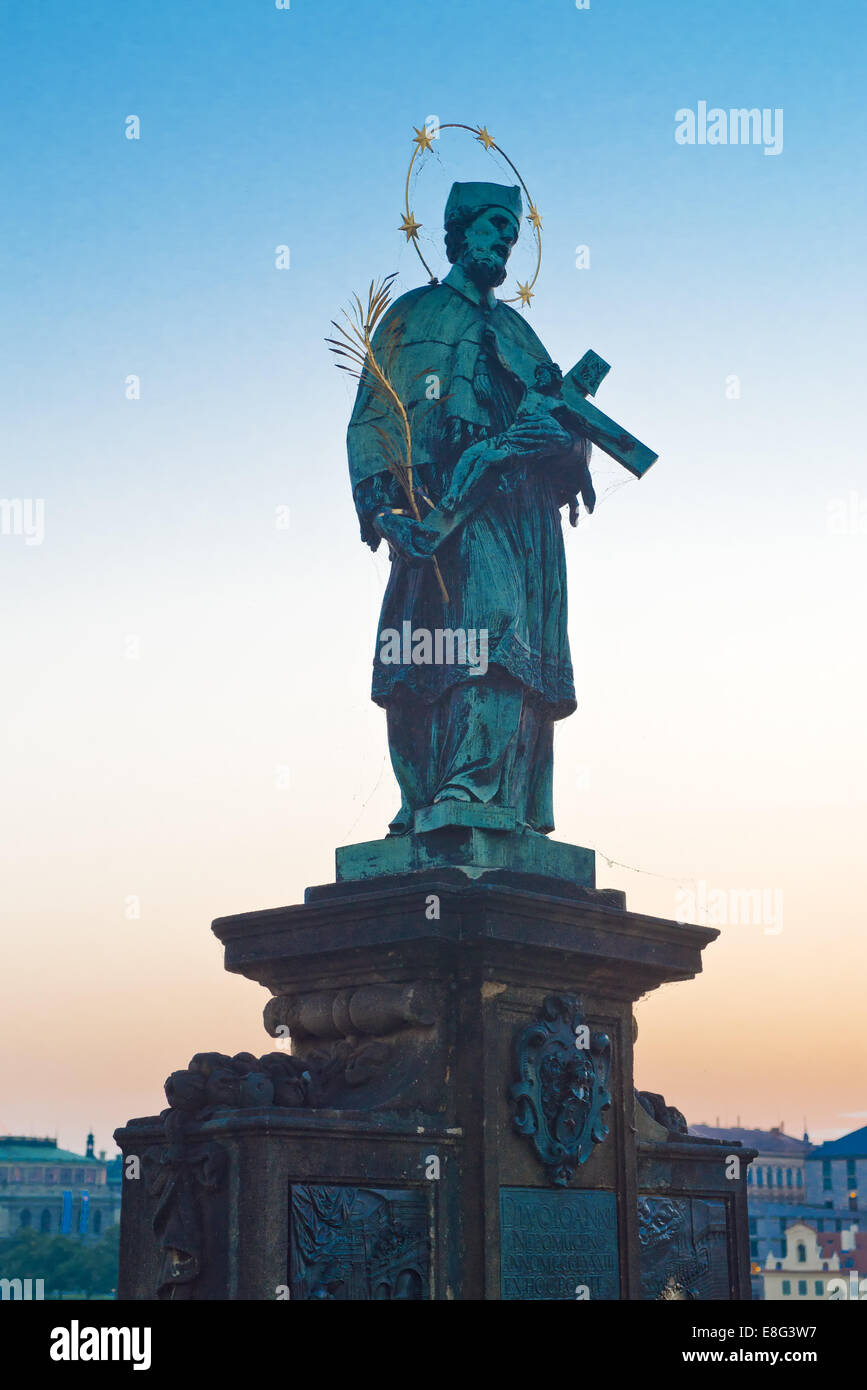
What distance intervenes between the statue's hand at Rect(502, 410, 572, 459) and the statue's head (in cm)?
110

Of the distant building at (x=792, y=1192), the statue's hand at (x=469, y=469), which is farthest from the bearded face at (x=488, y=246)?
the distant building at (x=792, y=1192)

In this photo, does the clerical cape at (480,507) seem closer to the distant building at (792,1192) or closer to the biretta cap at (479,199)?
the biretta cap at (479,199)

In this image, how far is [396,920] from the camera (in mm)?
9656

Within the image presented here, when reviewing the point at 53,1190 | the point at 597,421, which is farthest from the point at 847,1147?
the point at 597,421

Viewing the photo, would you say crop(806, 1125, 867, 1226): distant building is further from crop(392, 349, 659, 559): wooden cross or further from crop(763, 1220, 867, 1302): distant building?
crop(392, 349, 659, 559): wooden cross

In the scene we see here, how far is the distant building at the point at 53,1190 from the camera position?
12800 centimetres

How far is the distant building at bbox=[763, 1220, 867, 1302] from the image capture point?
3349 inches

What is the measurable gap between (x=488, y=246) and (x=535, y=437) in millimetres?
1381

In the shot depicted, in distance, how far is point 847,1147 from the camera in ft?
381

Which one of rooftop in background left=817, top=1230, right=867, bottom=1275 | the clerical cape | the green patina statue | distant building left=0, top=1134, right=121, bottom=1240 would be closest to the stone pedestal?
the green patina statue

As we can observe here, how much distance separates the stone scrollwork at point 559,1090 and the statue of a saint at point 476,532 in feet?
3.94
